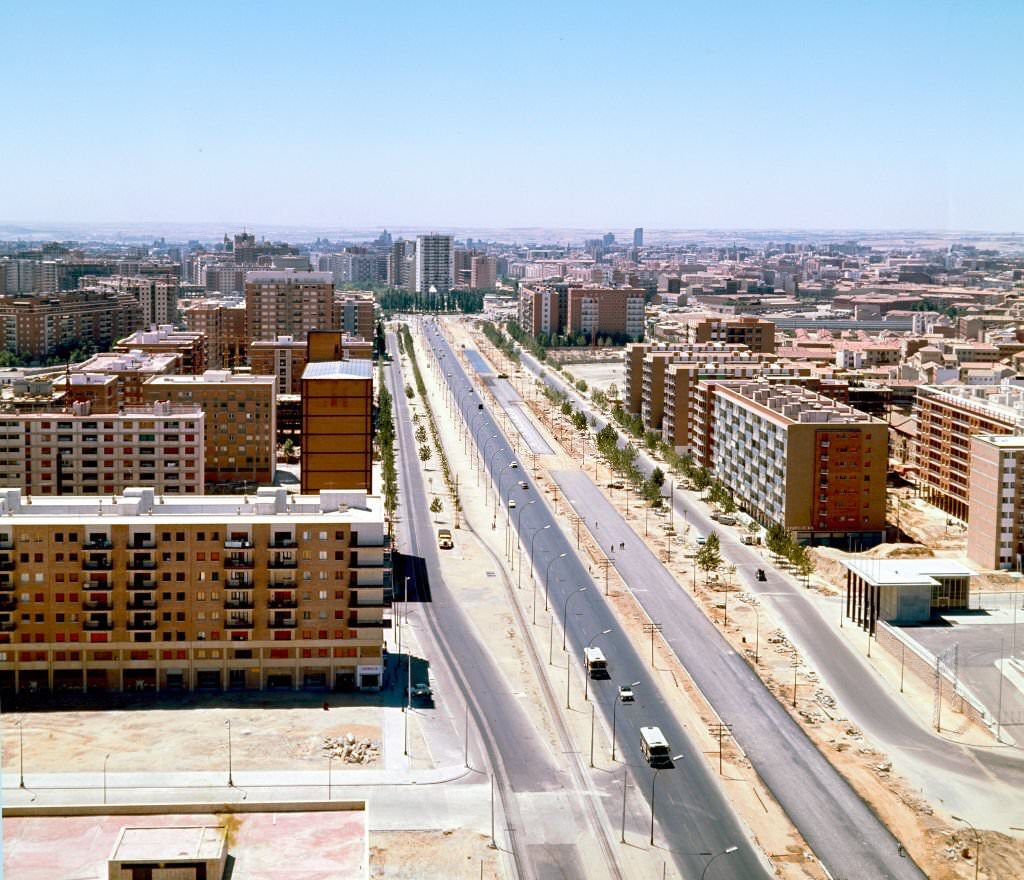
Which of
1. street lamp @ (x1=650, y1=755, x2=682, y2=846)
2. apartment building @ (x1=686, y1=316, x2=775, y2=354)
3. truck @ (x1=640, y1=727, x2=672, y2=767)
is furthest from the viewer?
apartment building @ (x1=686, y1=316, x2=775, y2=354)

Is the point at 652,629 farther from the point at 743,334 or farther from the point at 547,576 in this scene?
the point at 743,334

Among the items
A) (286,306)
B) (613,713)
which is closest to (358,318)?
(286,306)

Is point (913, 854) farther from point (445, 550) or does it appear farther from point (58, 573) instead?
point (445, 550)

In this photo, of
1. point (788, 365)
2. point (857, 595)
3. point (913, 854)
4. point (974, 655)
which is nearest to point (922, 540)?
point (857, 595)

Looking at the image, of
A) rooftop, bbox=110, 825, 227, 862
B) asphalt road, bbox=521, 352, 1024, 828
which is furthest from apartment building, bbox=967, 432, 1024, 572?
rooftop, bbox=110, 825, 227, 862

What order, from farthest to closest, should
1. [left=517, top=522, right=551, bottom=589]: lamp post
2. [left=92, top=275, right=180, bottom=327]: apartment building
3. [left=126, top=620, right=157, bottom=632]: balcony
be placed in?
[left=92, top=275, right=180, bottom=327]: apartment building, [left=517, top=522, right=551, bottom=589]: lamp post, [left=126, top=620, right=157, bottom=632]: balcony

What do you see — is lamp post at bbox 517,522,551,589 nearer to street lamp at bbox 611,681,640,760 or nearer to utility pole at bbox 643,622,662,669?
utility pole at bbox 643,622,662,669

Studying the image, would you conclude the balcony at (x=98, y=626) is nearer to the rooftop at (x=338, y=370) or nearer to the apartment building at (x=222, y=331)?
the rooftop at (x=338, y=370)

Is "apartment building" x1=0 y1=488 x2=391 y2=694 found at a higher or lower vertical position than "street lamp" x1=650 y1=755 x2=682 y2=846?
higher
